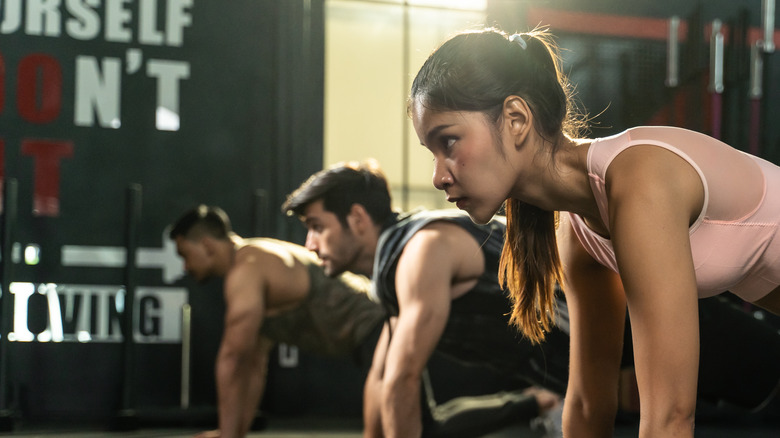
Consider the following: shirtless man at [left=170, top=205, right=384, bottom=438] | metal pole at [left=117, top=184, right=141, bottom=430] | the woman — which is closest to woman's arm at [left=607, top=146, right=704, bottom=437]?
the woman

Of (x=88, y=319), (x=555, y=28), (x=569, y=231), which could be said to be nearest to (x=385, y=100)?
(x=555, y=28)

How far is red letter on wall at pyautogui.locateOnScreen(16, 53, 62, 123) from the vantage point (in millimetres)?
4125

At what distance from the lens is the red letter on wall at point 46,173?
161 inches

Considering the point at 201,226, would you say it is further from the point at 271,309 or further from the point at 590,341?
the point at 590,341

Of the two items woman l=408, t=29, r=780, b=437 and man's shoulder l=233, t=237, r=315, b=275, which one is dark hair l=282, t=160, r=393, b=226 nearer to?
man's shoulder l=233, t=237, r=315, b=275

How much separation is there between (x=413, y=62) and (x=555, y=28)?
0.84 metres

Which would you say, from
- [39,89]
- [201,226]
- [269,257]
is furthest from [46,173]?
[269,257]

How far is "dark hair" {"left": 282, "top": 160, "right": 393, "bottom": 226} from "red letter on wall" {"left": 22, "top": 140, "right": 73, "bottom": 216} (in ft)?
6.73

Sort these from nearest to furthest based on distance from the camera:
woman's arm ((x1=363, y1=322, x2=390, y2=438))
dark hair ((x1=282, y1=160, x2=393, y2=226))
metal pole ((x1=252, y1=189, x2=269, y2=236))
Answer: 1. woman's arm ((x1=363, y1=322, x2=390, y2=438))
2. dark hair ((x1=282, y1=160, x2=393, y2=226))
3. metal pole ((x1=252, y1=189, x2=269, y2=236))

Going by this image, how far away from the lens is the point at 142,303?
418 cm

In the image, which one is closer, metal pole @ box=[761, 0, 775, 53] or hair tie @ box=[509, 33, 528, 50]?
hair tie @ box=[509, 33, 528, 50]

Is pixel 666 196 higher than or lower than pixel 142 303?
higher

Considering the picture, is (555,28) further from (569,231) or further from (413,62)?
(569,231)

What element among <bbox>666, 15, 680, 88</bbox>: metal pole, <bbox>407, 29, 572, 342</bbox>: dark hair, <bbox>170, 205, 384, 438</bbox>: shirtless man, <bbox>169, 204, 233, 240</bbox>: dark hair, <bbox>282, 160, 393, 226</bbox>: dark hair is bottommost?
<bbox>170, 205, 384, 438</bbox>: shirtless man
